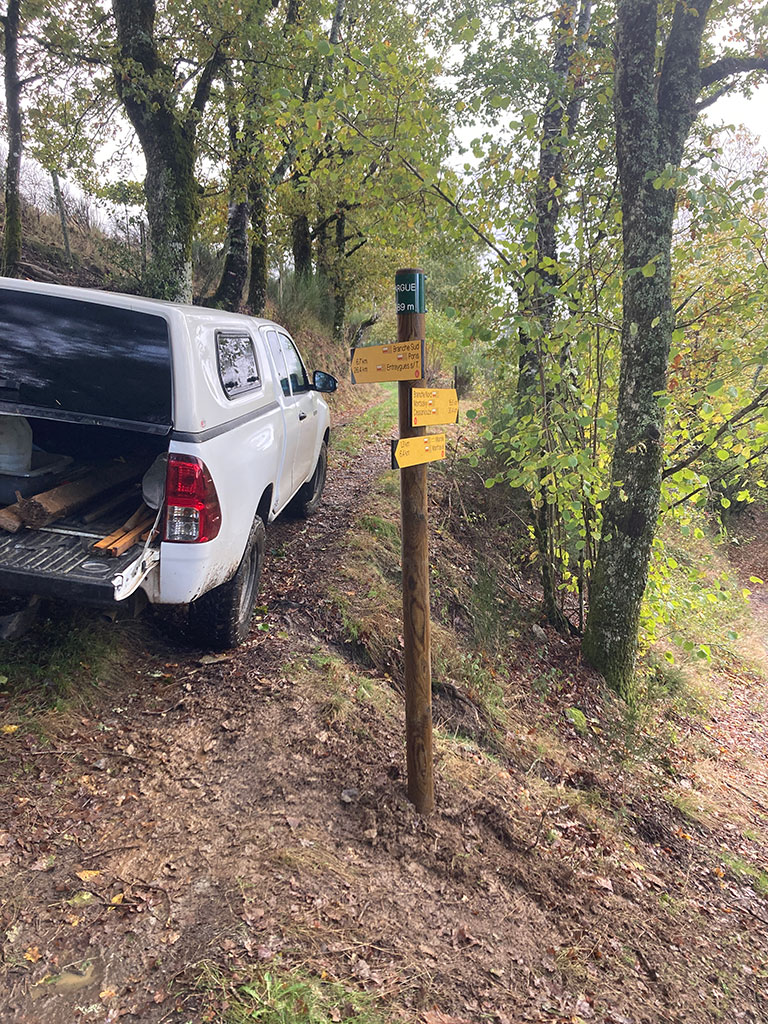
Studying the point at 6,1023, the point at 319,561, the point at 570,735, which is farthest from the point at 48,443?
the point at 570,735

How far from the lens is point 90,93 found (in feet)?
34.4

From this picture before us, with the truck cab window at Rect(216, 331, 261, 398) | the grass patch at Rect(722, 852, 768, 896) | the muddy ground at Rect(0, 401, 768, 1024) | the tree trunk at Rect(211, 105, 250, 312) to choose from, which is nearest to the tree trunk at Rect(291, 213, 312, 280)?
the tree trunk at Rect(211, 105, 250, 312)

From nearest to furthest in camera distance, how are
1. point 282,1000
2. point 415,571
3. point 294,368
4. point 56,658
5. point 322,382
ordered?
point 282,1000 → point 415,571 → point 56,658 → point 294,368 → point 322,382

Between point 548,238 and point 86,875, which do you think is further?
point 548,238

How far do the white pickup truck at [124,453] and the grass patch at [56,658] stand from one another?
650 millimetres

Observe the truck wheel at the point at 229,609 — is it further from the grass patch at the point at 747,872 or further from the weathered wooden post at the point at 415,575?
the grass patch at the point at 747,872

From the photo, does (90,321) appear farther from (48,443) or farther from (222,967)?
(222,967)

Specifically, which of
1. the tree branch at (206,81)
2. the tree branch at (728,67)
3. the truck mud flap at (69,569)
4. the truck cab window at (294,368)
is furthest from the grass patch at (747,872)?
the tree branch at (206,81)

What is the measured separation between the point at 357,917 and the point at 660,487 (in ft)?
14.4

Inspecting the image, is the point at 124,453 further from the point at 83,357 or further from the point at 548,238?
the point at 548,238

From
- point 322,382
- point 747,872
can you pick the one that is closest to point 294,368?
point 322,382

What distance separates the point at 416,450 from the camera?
2.69 m

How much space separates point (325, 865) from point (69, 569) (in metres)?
1.83

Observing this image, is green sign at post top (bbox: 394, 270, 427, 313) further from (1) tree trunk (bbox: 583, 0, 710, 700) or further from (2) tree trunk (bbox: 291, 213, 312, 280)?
(2) tree trunk (bbox: 291, 213, 312, 280)
